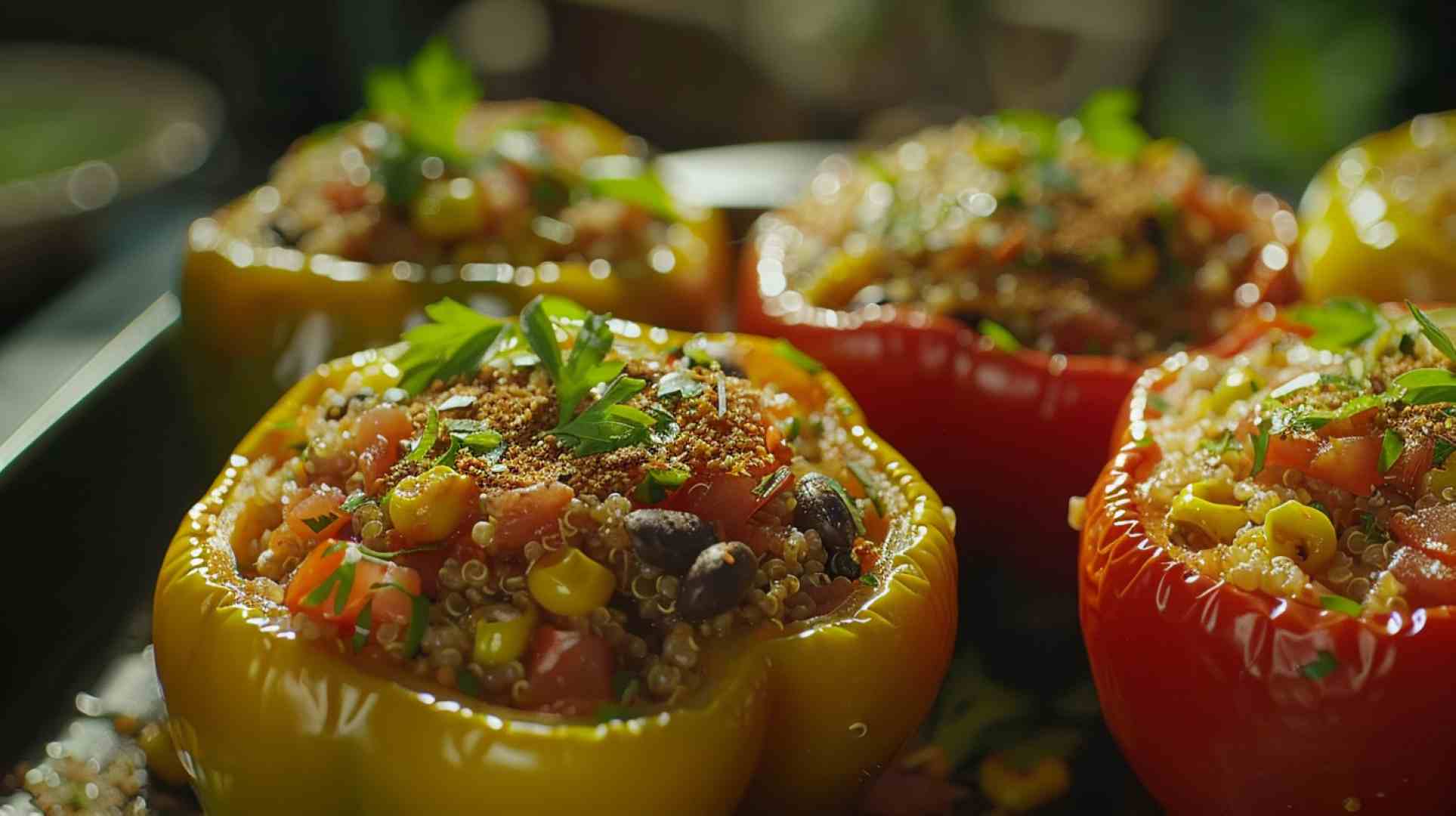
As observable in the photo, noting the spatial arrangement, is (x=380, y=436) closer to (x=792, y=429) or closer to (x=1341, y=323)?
(x=792, y=429)

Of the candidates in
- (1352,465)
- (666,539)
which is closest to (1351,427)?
(1352,465)

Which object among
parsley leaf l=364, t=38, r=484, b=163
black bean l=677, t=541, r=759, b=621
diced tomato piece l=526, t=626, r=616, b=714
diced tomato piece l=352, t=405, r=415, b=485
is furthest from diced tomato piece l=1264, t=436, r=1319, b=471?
parsley leaf l=364, t=38, r=484, b=163

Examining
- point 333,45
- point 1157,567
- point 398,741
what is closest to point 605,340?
point 398,741

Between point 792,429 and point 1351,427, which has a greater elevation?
point 1351,427

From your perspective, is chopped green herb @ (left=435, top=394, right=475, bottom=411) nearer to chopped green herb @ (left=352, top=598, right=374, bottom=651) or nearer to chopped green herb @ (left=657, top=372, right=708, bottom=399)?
chopped green herb @ (left=657, top=372, right=708, bottom=399)

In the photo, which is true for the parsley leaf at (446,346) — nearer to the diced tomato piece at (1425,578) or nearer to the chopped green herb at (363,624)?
the chopped green herb at (363,624)

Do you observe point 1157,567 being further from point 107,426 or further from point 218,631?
point 107,426
